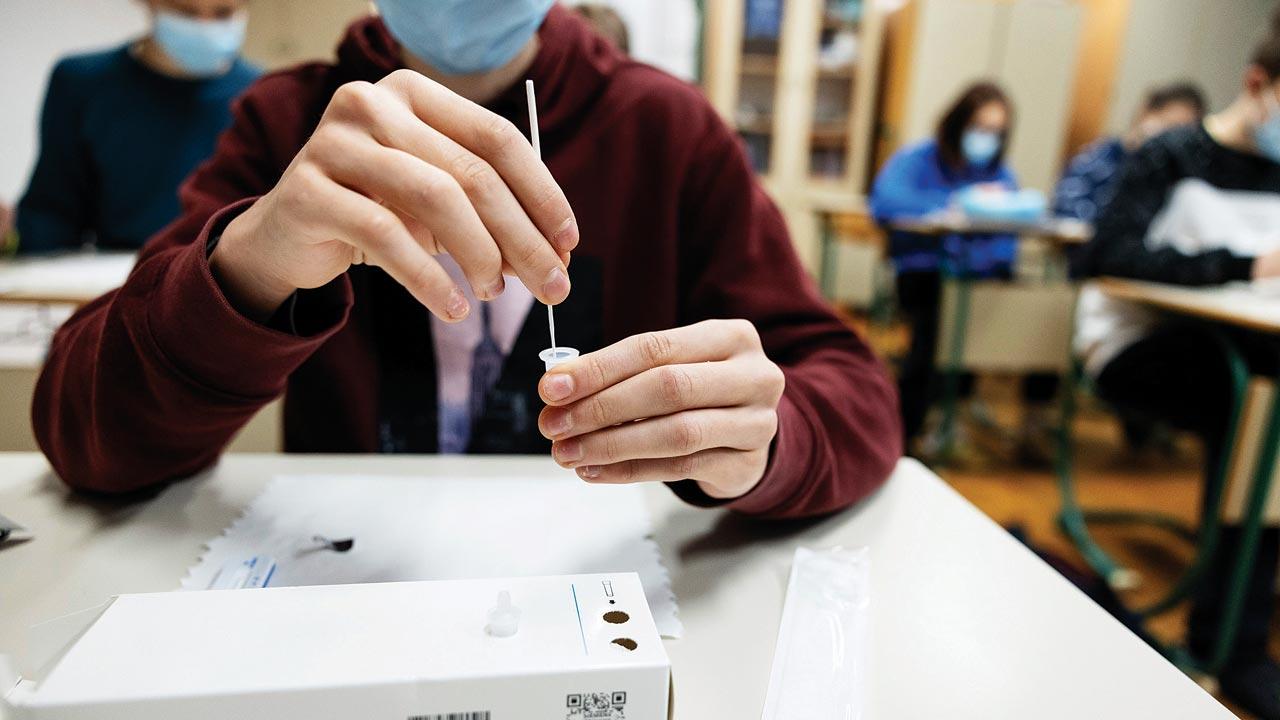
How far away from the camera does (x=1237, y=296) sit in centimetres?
150

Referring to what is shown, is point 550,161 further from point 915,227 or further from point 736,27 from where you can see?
point 736,27

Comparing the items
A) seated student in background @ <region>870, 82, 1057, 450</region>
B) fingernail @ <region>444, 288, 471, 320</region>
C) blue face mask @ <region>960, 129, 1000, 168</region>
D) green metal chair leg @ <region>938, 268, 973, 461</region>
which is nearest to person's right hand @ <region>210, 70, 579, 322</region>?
fingernail @ <region>444, 288, 471, 320</region>

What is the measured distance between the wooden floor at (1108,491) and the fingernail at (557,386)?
5.18 feet

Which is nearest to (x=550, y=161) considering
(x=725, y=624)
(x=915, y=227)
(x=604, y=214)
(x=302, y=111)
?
(x=604, y=214)

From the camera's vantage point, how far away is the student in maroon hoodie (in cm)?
38

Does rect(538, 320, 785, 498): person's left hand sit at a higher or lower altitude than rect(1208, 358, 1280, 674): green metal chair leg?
higher

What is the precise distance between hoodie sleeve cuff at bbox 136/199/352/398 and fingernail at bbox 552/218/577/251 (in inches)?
6.4

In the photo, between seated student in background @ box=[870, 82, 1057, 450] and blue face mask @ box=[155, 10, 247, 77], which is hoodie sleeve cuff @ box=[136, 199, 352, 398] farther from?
seated student in background @ box=[870, 82, 1057, 450]

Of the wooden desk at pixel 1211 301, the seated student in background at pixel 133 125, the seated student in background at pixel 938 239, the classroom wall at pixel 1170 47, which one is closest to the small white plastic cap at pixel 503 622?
the seated student in background at pixel 133 125

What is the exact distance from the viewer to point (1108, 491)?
95.2 inches

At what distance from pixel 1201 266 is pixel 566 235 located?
5.72 ft

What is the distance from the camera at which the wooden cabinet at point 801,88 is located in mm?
4664

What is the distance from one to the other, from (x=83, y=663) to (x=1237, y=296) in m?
1.93

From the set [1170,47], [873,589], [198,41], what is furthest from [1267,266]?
[1170,47]
